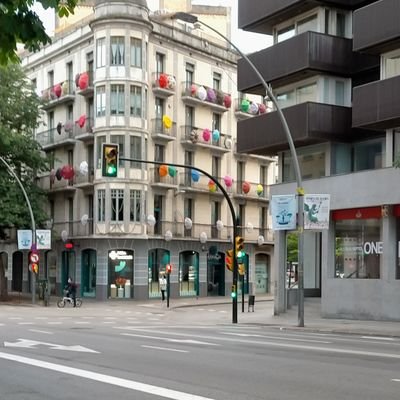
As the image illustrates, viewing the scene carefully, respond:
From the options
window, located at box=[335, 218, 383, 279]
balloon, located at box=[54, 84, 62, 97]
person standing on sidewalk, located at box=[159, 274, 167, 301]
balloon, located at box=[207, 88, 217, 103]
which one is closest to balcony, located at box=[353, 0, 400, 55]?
window, located at box=[335, 218, 383, 279]

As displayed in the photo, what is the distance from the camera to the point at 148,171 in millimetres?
49344

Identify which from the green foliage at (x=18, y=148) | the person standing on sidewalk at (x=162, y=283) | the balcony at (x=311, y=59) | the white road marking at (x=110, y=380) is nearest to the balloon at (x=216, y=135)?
the person standing on sidewalk at (x=162, y=283)

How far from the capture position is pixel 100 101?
48875 millimetres

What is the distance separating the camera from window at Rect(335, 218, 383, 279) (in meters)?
27.9

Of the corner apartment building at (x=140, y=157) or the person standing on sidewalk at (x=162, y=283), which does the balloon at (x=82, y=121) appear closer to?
the corner apartment building at (x=140, y=157)

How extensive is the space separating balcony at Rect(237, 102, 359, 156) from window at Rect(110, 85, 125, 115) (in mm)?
17560

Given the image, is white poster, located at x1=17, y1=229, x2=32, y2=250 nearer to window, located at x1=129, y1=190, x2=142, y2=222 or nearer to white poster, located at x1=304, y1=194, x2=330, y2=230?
window, located at x1=129, y1=190, x2=142, y2=222

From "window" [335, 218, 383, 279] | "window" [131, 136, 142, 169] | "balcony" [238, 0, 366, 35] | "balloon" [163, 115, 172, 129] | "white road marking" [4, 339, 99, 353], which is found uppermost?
"balcony" [238, 0, 366, 35]

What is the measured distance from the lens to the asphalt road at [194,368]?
972 cm

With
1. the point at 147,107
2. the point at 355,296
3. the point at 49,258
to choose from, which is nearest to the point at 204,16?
the point at 147,107

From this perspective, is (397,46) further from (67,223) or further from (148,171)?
(67,223)

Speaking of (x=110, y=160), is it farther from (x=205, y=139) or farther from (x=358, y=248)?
(x=205, y=139)

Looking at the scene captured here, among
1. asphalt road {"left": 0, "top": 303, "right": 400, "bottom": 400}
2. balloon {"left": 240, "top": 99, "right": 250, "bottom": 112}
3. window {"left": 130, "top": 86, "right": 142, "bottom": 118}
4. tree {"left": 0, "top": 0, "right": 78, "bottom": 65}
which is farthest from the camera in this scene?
balloon {"left": 240, "top": 99, "right": 250, "bottom": 112}

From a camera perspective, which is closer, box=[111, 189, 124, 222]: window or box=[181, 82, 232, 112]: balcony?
box=[111, 189, 124, 222]: window
